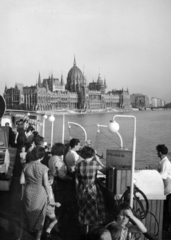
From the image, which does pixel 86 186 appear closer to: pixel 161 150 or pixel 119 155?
pixel 119 155

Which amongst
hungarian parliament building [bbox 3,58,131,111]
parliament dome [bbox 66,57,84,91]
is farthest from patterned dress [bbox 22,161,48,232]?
parliament dome [bbox 66,57,84,91]

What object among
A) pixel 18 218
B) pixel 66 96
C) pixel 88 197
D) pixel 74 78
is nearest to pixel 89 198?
pixel 88 197

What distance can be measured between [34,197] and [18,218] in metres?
0.57

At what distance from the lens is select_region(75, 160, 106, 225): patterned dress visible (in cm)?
174

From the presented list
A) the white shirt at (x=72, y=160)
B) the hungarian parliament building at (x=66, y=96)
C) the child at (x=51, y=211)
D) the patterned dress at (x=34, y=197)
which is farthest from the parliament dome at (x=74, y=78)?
the patterned dress at (x=34, y=197)

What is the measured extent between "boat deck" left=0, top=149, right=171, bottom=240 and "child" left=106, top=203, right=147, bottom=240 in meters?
0.54

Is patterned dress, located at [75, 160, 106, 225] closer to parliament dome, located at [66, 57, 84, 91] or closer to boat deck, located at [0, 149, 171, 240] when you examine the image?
boat deck, located at [0, 149, 171, 240]

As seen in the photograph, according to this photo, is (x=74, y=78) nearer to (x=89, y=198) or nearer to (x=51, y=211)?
(x=51, y=211)

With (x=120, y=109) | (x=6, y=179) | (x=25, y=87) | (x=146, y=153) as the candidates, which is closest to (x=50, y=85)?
(x=25, y=87)

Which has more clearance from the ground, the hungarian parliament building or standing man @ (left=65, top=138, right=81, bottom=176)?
the hungarian parliament building

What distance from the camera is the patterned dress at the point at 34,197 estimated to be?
171 cm

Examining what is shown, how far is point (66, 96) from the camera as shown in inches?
2712

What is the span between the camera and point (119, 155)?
198cm

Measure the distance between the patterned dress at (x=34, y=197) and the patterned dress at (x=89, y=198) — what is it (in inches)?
8.1
